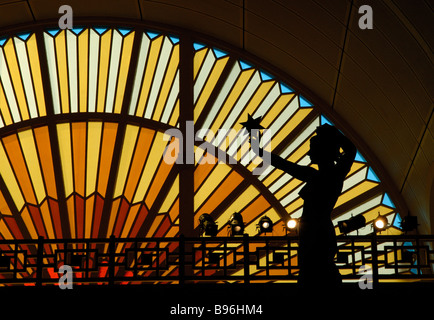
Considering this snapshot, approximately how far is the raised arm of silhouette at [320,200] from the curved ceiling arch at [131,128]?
26.2 ft

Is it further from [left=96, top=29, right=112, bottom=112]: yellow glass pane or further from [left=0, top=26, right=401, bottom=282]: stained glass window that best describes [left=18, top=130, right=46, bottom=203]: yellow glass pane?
[left=96, top=29, right=112, bottom=112]: yellow glass pane

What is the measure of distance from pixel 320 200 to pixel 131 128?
29.0 ft

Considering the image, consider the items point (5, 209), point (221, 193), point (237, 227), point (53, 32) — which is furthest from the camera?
point (53, 32)

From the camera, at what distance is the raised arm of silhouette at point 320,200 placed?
218 inches

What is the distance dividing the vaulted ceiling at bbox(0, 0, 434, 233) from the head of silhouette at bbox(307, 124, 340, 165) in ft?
12.4

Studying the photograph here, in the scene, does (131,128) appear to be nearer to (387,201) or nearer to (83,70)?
(83,70)

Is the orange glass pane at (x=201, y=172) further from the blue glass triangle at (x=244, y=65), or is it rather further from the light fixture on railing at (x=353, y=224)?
the light fixture on railing at (x=353, y=224)

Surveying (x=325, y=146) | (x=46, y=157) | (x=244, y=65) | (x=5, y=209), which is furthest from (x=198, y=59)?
(x=325, y=146)

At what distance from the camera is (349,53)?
11812 millimetres

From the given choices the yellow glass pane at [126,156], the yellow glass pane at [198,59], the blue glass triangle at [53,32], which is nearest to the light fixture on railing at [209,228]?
the yellow glass pane at [126,156]

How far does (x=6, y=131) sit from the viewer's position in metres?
13.8

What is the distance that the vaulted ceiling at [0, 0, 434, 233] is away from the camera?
10.2 m

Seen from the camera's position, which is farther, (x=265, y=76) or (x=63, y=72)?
(x=265, y=76)
